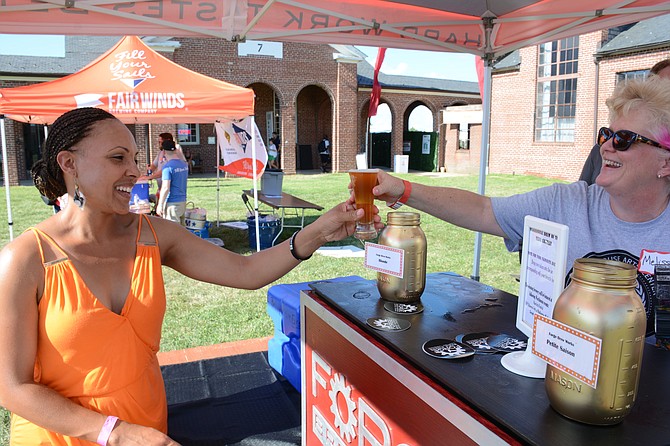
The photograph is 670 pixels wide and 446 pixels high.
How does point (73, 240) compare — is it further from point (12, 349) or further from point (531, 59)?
point (531, 59)

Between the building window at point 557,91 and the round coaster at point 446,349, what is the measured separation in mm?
21542

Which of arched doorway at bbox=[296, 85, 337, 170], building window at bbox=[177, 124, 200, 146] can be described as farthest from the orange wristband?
arched doorway at bbox=[296, 85, 337, 170]

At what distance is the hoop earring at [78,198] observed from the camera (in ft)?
5.57

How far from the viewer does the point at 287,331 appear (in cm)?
334

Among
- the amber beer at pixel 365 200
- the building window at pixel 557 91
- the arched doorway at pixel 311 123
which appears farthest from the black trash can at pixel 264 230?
the arched doorway at pixel 311 123

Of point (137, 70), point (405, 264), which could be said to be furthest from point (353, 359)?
point (137, 70)

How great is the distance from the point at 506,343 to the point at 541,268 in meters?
0.33

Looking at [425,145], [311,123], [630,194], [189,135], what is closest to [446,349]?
[630,194]

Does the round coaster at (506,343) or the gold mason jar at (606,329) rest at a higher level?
the gold mason jar at (606,329)

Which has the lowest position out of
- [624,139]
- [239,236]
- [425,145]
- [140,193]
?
[239,236]

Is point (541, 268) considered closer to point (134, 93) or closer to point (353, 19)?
point (353, 19)

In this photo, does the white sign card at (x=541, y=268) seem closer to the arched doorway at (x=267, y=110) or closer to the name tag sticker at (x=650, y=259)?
the name tag sticker at (x=650, y=259)

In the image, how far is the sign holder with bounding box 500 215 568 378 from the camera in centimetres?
110

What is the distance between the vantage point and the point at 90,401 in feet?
5.25
